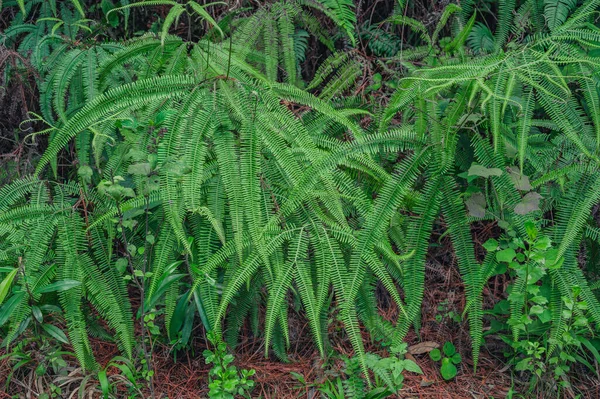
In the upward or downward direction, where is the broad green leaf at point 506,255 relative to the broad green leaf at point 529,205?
downward

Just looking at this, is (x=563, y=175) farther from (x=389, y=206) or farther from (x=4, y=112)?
(x=4, y=112)

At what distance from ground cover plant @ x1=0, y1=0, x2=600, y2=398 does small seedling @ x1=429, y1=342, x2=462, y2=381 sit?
0.01 meters

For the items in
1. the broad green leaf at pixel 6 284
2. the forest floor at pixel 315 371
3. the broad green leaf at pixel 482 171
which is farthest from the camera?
the forest floor at pixel 315 371

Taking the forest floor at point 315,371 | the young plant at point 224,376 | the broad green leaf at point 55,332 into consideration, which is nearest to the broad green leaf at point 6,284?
the broad green leaf at point 55,332

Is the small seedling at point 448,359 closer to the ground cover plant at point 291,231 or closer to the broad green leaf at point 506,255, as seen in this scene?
the ground cover plant at point 291,231

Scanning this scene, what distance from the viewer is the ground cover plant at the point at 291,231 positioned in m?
2.12

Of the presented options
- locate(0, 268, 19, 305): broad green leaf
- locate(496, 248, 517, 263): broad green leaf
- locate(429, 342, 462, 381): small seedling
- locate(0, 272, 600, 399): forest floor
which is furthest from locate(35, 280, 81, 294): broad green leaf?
locate(496, 248, 517, 263): broad green leaf

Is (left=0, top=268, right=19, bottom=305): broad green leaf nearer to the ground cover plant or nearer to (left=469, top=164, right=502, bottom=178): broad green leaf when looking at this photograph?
the ground cover plant

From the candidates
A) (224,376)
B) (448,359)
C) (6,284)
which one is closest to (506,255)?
(448,359)

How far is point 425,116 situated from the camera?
7.38 feet

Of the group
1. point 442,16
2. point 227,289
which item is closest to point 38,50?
point 227,289

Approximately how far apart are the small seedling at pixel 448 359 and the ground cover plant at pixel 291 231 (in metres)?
Answer: 0.01

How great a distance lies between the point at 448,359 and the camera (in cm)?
235

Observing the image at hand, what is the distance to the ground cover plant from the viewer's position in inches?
83.4
